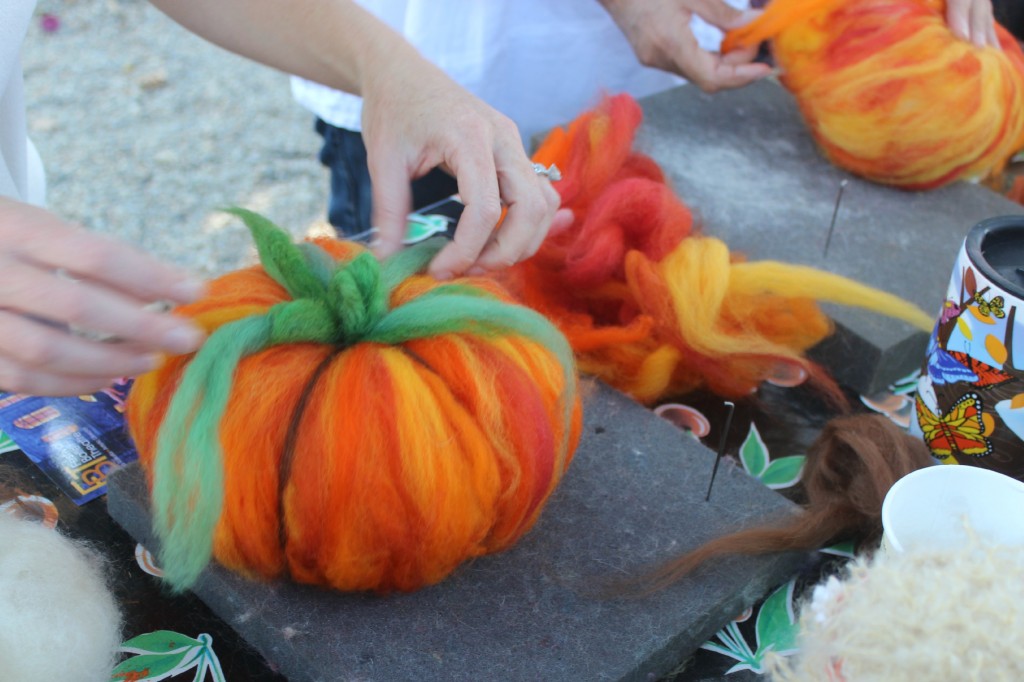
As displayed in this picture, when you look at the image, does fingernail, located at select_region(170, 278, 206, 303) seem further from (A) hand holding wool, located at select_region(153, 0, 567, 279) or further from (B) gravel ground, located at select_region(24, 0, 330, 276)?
(B) gravel ground, located at select_region(24, 0, 330, 276)

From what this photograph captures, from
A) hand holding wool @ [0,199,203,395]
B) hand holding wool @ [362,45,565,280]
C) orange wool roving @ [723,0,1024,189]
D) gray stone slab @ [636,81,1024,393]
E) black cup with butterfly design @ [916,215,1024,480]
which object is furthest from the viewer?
orange wool roving @ [723,0,1024,189]

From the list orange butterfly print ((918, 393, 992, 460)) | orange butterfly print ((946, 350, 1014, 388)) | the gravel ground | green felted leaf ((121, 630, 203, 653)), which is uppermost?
orange butterfly print ((946, 350, 1014, 388))

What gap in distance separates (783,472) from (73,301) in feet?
1.82

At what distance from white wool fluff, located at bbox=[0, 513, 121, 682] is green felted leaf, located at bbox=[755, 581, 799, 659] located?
16.3 inches

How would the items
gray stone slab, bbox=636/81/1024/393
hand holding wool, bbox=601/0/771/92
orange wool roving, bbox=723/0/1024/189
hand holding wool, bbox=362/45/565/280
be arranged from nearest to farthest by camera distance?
hand holding wool, bbox=362/45/565/280
gray stone slab, bbox=636/81/1024/393
orange wool roving, bbox=723/0/1024/189
hand holding wool, bbox=601/0/771/92

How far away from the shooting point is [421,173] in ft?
2.58

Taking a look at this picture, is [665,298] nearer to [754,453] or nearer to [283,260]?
[754,453]

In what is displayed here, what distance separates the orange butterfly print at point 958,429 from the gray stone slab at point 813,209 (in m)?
0.16

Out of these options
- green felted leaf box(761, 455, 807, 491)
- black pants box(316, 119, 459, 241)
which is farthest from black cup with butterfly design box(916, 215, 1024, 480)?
black pants box(316, 119, 459, 241)

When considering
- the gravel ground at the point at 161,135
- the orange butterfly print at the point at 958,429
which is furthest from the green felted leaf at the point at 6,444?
the gravel ground at the point at 161,135

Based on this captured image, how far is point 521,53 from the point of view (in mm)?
1304

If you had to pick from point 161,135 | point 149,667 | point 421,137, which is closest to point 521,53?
point 421,137

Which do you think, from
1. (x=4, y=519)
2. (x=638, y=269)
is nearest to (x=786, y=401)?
(x=638, y=269)

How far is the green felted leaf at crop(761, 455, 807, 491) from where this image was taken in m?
0.78
